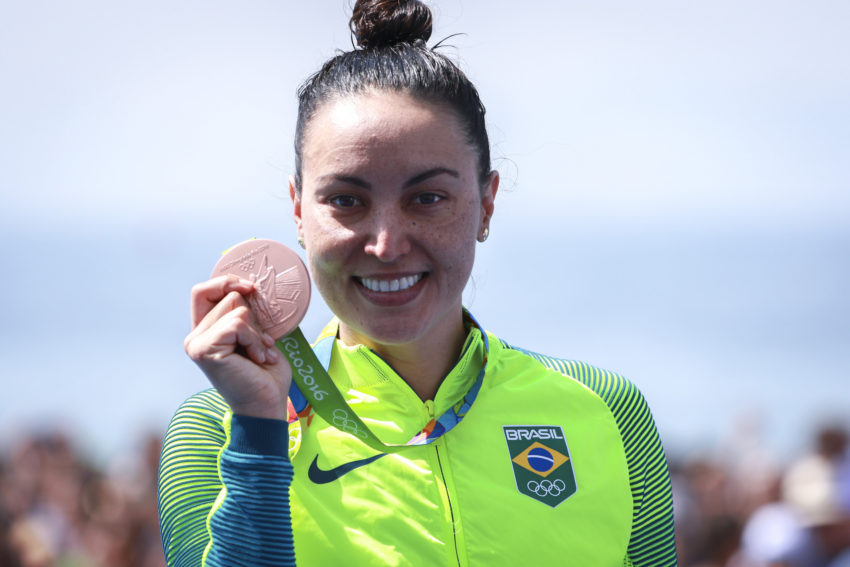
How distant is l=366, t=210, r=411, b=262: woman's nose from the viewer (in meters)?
2.34


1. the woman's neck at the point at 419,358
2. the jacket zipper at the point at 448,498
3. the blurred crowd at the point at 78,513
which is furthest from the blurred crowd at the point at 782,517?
the jacket zipper at the point at 448,498

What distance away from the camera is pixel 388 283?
7.91ft

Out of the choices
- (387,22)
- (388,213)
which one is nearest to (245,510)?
(388,213)

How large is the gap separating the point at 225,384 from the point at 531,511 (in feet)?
2.77

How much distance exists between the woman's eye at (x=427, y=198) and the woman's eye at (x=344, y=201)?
148mm

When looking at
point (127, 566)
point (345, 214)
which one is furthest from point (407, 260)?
point (127, 566)

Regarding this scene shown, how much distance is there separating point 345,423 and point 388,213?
0.54 m

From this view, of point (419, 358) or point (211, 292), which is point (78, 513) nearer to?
point (419, 358)

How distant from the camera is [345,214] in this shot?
239 centimetres

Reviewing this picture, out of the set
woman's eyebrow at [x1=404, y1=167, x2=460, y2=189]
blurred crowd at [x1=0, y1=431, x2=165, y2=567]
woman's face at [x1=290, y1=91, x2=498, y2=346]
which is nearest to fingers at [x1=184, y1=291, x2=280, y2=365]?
woman's face at [x1=290, y1=91, x2=498, y2=346]

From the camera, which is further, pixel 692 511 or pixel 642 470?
pixel 692 511

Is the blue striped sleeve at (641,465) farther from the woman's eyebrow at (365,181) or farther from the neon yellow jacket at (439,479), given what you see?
the woman's eyebrow at (365,181)

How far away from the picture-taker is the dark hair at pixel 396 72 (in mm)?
2545

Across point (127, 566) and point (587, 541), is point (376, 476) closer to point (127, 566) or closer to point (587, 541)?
point (587, 541)
